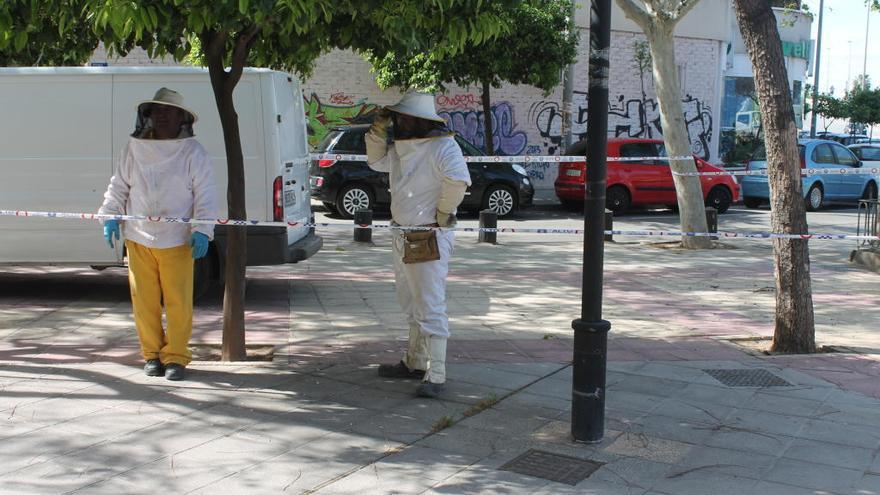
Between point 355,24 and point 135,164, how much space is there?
1.66m

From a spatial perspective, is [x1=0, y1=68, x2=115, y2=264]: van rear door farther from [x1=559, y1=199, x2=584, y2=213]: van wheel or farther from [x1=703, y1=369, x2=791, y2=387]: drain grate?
[x1=559, y1=199, x2=584, y2=213]: van wheel

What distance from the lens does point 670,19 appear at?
44.1 feet

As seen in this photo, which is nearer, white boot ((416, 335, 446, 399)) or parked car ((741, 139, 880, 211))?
white boot ((416, 335, 446, 399))

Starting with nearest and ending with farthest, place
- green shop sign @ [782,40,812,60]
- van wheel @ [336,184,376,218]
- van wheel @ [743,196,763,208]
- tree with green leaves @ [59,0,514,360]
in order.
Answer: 1. tree with green leaves @ [59,0,514,360]
2. van wheel @ [336,184,376,218]
3. van wheel @ [743,196,763,208]
4. green shop sign @ [782,40,812,60]

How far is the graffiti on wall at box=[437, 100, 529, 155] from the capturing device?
23156mm

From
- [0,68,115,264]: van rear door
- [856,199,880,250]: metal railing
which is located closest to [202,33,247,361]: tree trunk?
[0,68,115,264]: van rear door

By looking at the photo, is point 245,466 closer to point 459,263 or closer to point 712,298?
point 712,298

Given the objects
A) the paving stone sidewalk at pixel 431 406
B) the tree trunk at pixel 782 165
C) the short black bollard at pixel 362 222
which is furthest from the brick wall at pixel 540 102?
the tree trunk at pixel 782 165

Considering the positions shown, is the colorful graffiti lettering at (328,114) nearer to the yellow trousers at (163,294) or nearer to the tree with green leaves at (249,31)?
the tree with green leaves at (249,31)

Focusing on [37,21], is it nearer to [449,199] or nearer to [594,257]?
[449,199]

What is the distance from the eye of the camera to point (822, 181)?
818 inches

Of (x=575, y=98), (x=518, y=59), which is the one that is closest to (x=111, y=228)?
(x=518, y=59)

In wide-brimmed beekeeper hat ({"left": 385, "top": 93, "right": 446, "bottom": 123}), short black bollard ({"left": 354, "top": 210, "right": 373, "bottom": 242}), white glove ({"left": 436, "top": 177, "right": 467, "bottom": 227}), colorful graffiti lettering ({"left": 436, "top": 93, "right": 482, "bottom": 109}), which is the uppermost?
colorful graffiti lettering ({"left": 436, "top": 93, "right": 482, "bottom": 109})

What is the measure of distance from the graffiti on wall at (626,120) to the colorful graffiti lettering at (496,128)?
1.92ft
